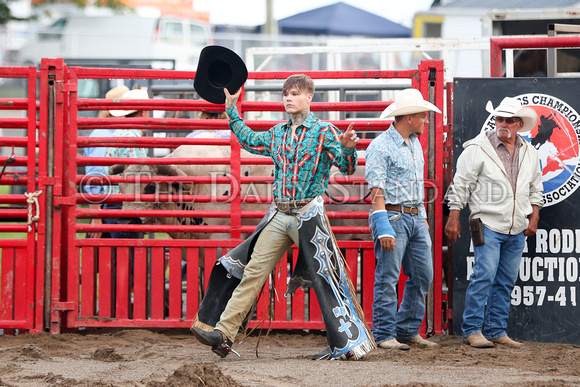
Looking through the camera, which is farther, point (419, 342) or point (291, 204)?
point (419, 342)

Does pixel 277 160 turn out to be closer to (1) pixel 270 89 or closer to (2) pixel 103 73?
(2) pixel 103 73

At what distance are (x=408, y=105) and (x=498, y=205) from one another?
107 centimetres

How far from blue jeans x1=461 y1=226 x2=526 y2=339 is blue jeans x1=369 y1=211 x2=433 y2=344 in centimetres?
37

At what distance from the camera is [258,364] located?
497 centimetres

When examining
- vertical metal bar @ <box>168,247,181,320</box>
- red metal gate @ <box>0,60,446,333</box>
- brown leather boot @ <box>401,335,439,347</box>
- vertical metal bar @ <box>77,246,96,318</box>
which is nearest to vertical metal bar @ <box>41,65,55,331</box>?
red metal gate @ <box>0,60,446,333</box>

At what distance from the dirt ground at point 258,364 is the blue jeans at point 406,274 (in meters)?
0.26

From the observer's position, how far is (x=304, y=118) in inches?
205

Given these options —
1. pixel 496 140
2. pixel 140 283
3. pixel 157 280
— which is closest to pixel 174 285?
pixel 157 280

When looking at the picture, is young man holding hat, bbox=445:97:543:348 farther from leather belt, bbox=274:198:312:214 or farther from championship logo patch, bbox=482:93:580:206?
leather belt, bbox=274:198:312:214

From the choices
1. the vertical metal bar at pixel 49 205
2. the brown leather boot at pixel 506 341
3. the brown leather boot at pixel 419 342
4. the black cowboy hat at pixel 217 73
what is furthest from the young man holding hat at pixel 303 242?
the vertical metal bar at pixel 49 205

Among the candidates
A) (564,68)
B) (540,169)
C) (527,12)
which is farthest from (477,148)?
(527,12)

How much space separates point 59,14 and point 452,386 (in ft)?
58.9

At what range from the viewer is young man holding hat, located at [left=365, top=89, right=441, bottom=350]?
539 cm

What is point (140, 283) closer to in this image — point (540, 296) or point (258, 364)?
point (258, 364)
